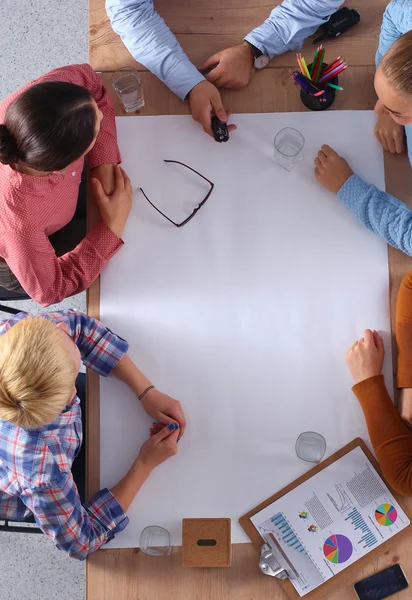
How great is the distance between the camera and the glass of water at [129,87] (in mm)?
1223

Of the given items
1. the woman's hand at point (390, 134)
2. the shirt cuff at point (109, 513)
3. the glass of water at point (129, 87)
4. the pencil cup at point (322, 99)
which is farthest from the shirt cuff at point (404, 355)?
the glass of water at point (129, 87)

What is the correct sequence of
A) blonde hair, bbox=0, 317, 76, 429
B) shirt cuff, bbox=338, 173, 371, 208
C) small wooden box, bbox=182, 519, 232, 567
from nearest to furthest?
blonde hair, bbox=0, 317, 76, 429 → small wooden box, bbox=182, 519, 232, 567 → shirt cuff, bbox=338, 173, 371, 208

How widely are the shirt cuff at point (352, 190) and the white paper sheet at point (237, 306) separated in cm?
3

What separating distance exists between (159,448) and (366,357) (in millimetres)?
438

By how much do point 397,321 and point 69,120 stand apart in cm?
74

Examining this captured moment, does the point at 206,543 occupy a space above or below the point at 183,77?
below

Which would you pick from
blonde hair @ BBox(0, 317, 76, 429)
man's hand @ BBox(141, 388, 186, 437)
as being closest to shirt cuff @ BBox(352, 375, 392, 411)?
man's hand @ BBox(141, 388, 186, 437)

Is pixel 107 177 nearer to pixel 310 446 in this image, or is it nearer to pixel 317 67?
pixel 317 67

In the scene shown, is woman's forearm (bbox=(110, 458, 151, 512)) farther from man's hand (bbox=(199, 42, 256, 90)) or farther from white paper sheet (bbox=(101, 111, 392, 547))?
man's hand (bbox=(199, 42, 256, 90))

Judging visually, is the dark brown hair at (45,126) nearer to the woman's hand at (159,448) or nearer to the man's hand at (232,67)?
the man's hand at (232,67)

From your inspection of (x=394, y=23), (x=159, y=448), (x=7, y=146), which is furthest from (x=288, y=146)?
(x=159, y=448)

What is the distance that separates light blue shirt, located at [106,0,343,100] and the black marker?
0.09m

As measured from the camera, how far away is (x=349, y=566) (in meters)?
1.08

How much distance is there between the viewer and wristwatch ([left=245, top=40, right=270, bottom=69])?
4.09ft
